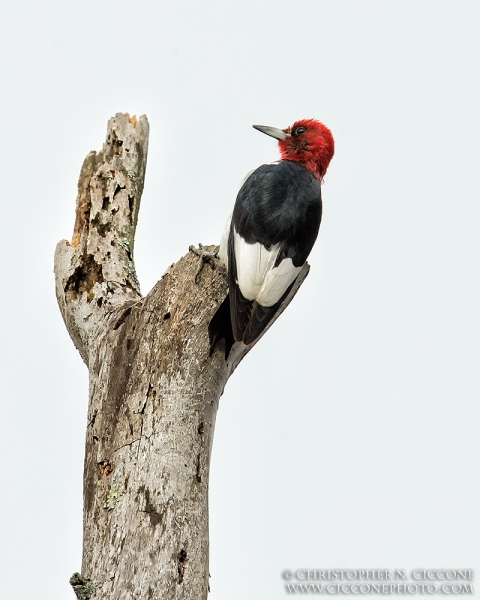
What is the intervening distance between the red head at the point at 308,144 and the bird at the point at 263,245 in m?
0.55

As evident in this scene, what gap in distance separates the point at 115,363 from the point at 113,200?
4.58 ft

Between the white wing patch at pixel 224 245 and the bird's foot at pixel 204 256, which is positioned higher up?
the white wing patch at pixel 224 245

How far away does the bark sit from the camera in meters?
3.64

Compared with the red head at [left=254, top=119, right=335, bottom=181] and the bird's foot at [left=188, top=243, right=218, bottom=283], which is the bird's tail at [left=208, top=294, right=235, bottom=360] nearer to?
the bird's foot at [left=188, top=243, right=218, bottom=283]

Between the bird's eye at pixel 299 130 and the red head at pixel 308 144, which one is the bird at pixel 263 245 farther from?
the bird's eye at pixel 299 130

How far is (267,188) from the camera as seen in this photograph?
4879 mm

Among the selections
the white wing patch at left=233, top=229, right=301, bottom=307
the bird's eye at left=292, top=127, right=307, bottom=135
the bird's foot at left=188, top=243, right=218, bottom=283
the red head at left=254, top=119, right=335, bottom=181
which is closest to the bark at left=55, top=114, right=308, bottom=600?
the bird's foot at left=188, top=243, right=218, bottom=283

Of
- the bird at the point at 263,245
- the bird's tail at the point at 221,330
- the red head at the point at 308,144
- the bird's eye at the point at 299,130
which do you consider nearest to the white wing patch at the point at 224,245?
the bird at the point at 263,245

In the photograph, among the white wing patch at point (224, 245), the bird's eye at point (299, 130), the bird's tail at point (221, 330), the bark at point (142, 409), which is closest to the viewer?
the bark at point (142, 409)

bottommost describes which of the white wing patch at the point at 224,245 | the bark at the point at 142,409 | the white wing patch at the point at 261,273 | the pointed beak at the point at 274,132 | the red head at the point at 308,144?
the bark at the point at 142,409

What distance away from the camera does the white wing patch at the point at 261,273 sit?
4.47 meters

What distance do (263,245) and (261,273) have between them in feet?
0.63

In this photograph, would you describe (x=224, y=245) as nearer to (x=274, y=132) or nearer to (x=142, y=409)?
(x=142, y=409)

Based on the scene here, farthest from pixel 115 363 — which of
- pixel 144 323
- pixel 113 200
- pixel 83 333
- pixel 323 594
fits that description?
pixel 323 594
